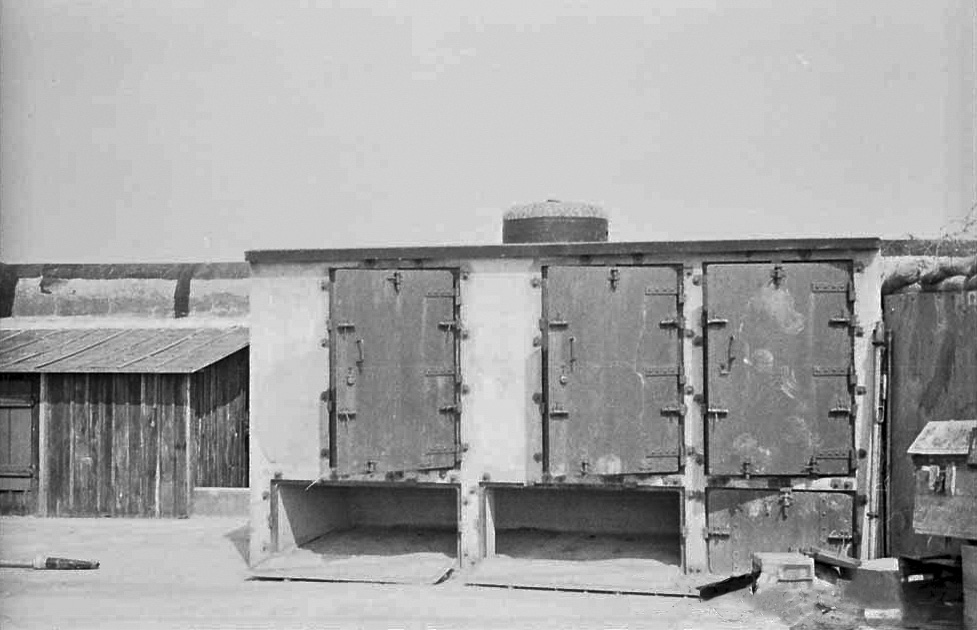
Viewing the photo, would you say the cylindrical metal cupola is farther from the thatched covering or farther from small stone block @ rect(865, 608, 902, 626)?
small stone block @ rect(865, 608, 902, 626)

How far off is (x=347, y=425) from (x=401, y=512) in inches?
106

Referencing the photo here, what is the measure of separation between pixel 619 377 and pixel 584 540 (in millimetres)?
2323

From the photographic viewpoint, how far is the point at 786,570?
896 centimetres

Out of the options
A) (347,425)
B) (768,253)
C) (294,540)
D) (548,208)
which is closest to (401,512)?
(294,540)

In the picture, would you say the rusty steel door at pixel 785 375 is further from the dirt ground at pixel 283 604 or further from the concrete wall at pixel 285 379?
the concrete wall at pixel 285 379

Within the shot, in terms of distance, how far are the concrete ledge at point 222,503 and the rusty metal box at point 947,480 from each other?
9283 millimetres

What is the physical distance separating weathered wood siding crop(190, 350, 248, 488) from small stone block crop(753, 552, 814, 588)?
327 inches

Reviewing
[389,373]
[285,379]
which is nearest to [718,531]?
[389,373]

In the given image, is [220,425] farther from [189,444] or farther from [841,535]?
[841,535]

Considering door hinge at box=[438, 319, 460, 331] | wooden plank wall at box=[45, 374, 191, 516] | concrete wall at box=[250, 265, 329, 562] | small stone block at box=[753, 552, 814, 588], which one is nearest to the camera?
small stone block at box=[753, 552, 814, 588]

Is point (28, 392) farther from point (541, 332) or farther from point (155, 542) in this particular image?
point (541, 332)

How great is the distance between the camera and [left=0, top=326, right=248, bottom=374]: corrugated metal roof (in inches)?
596

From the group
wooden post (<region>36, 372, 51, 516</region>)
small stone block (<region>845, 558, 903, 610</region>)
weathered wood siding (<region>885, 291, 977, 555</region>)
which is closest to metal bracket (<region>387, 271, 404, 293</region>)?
weathered wood siding (<region>885, 291, 977, 555</region>)

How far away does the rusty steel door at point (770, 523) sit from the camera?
9.77 m
